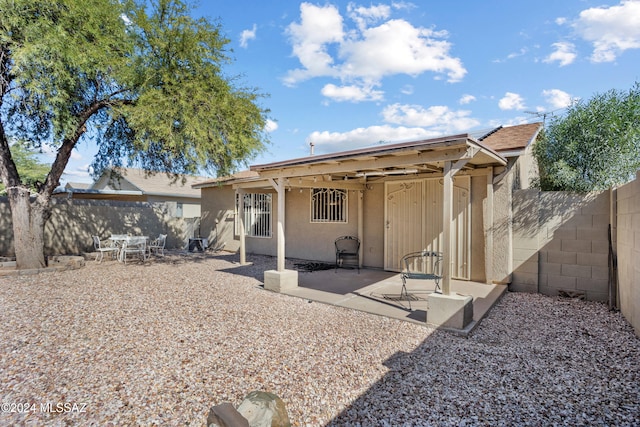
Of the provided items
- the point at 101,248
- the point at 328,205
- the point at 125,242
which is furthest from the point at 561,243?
the point at 101,248

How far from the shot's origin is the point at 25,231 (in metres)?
8.37

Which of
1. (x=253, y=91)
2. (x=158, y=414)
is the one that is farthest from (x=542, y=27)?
(x=158, y=414)

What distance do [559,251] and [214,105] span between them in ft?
27.4

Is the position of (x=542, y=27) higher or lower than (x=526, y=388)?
A: higher

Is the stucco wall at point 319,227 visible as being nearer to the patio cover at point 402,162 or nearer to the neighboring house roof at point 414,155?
the patio cover at point 402,162

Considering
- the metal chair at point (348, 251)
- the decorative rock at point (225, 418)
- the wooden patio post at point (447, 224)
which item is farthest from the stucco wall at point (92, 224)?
the wooden patio post at point (447, 224)

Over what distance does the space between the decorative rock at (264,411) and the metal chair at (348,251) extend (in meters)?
6.16

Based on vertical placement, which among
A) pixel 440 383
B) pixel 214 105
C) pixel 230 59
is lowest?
pixel 440 383

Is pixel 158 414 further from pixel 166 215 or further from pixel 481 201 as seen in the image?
pixel 166 215

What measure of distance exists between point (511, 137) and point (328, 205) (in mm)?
5194

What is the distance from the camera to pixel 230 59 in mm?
9086

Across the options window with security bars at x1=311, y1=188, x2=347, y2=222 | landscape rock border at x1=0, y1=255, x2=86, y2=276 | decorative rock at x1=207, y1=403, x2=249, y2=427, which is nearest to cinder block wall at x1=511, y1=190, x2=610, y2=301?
window with security bars at x1=311, y1=188, x2=347, y2=222

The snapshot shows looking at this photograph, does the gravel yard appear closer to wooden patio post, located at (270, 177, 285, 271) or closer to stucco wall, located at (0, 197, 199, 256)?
wooden patio post, located at (270, 177, 285, 271)

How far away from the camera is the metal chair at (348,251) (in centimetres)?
879
